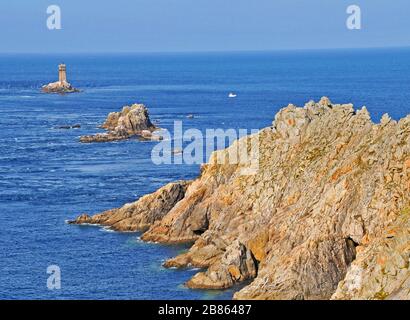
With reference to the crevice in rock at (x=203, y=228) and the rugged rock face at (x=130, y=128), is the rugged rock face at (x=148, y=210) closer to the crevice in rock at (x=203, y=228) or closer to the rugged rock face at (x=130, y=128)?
the crevice in rock at (x=203, y=228)

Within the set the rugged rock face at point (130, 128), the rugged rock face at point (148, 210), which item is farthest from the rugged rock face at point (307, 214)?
the rugged rock face at point (130, 128)

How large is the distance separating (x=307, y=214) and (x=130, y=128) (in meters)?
99.2

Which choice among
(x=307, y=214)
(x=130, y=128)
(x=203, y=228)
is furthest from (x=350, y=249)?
(x=130, y=128)

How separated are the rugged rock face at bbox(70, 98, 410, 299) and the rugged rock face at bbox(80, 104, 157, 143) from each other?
2729 inches

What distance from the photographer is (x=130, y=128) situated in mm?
162750

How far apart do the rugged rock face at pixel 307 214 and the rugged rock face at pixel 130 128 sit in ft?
227

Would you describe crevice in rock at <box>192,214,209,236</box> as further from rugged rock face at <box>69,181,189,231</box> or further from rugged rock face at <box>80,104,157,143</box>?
rugged rock face at <box>80,104,157,143</box>

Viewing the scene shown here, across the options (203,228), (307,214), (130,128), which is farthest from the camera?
(130,128)

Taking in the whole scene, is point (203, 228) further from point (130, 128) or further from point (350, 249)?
point (130, 128)

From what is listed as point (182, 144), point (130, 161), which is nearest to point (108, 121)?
point (182, 144)

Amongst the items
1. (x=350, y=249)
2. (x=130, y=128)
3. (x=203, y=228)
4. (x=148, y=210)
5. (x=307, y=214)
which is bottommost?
(x=203, y=228)

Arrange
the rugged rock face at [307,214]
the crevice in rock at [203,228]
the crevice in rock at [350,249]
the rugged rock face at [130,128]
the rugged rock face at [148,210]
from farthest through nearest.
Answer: the rugged rock face at [130,128]
the rugged rock face at [148,210]
the crevice in rock at [203,228]
the crevice in rock at [350,249]
the rugged rock face at [307,214]

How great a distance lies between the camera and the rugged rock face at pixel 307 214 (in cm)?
5541

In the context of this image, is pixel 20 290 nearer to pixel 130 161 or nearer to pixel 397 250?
pixel 397 250
